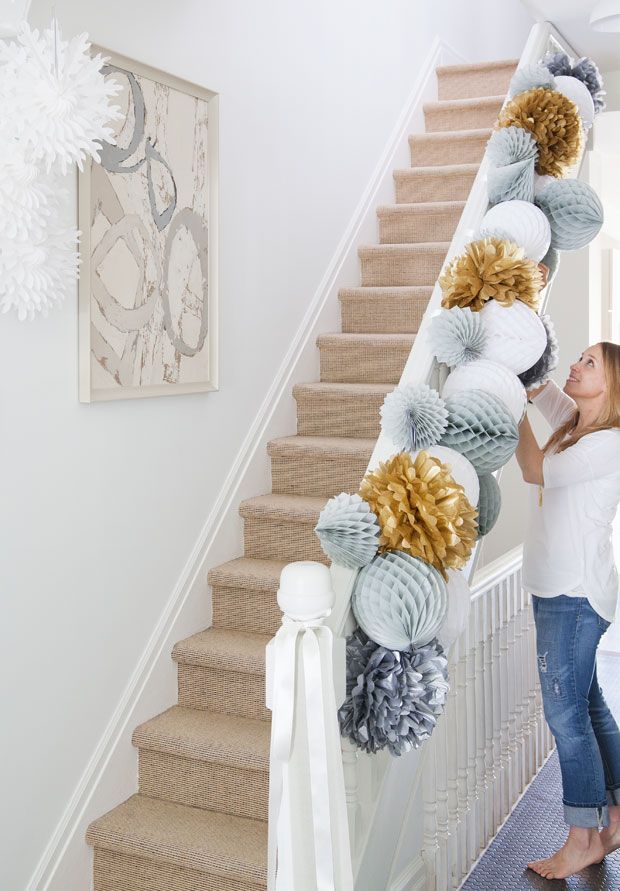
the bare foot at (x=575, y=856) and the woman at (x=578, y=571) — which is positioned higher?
the woman at (x=578, y=571)

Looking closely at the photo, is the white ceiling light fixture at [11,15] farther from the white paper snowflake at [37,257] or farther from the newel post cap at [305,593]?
the newel post cap at [305,593]

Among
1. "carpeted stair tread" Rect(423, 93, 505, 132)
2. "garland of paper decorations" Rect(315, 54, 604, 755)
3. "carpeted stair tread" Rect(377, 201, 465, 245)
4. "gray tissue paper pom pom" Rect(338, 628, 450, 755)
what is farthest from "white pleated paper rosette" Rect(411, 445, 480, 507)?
"carpeted stair tread" Rect(423, 93, 505, 132)

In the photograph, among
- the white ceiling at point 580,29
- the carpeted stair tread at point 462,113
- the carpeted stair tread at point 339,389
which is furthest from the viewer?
the white ceiling at point 580,29

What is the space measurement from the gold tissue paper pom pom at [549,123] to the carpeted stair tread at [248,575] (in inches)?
53.9

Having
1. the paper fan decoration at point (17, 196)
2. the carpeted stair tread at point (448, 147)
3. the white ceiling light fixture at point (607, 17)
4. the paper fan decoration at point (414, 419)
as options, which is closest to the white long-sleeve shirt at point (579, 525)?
the paper fan decoration at point (414, 419)

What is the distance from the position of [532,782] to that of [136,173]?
258 centimetres

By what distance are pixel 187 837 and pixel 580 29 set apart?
4.96 metres

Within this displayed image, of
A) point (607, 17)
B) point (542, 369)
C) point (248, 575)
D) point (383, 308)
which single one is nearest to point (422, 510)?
point (542, 369)

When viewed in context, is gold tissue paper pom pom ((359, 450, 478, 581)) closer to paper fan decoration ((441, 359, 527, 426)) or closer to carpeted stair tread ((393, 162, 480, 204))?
paper fan decoration ((441, 359, 527, 426))

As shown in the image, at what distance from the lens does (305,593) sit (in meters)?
1.27

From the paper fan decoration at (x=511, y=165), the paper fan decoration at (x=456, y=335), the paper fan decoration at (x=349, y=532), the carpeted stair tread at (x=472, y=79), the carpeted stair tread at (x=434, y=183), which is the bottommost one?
the paper fan decoration at (x=349, y=532)

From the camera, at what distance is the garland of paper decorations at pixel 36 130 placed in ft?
5.70

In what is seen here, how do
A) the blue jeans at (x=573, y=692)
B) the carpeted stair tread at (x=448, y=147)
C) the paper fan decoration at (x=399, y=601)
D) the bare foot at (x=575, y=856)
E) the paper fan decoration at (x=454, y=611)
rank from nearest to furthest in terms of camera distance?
the paper fan decoration at (x=399, y=601) → the paper fan decoration at (x=454, y=611) → the blue jeans at (x=573, y=692) → the bare foot at (x=575, y=856) → the carpeted stair tread at (x=448, y=147)

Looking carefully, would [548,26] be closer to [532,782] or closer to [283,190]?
[283,190]
